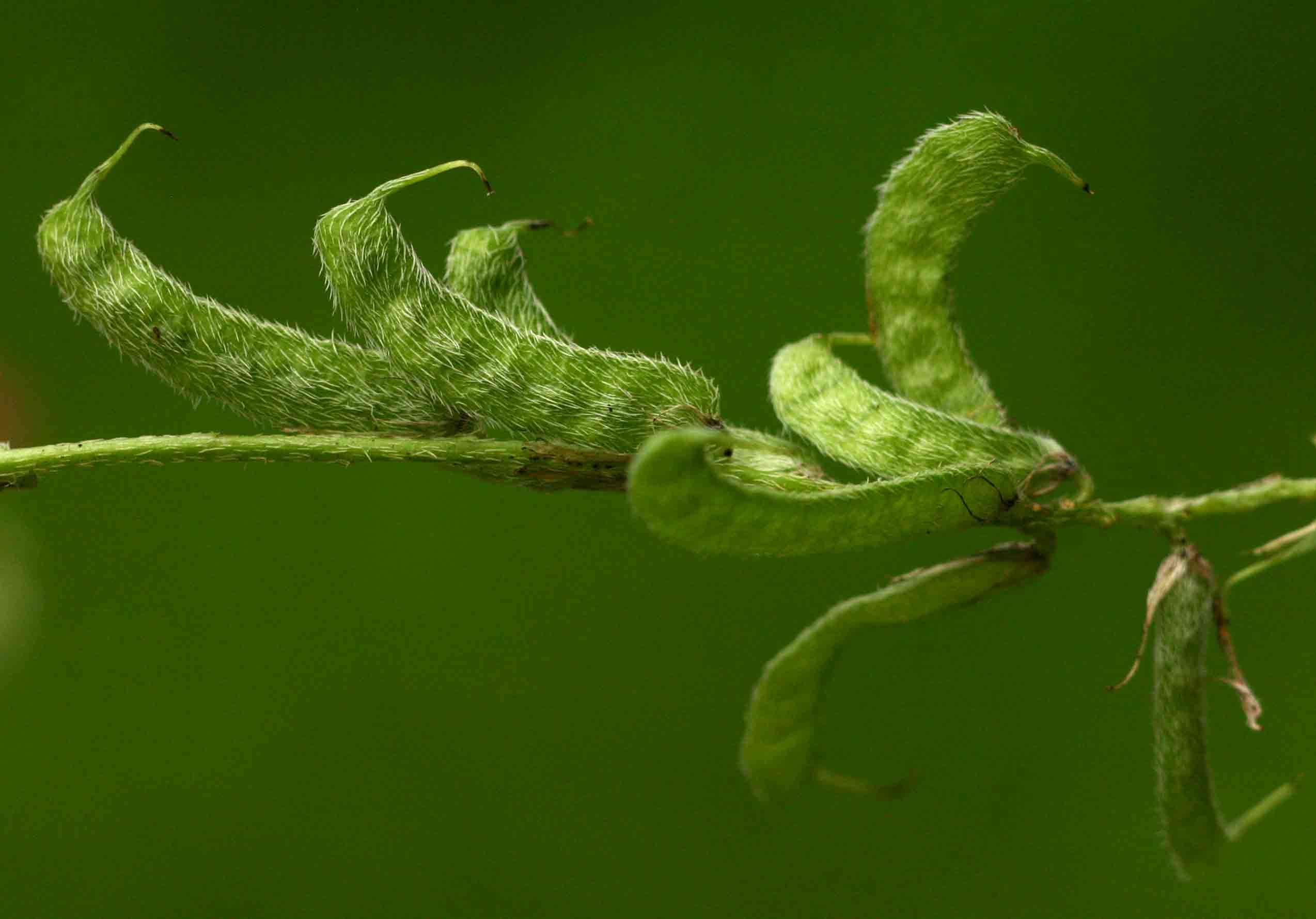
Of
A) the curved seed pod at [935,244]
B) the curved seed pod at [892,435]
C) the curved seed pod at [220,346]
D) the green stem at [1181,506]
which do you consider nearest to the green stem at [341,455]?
the curved seed pod at [220,346]

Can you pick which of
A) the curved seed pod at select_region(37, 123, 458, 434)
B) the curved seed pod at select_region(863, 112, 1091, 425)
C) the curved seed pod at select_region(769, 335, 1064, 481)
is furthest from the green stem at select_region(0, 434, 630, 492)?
the curved seed pod at select_region(863, 112, 1091, 425)

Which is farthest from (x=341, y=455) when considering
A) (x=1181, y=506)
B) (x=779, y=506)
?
(x=1181, y=506)

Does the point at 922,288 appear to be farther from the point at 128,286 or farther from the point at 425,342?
the point at 128,286

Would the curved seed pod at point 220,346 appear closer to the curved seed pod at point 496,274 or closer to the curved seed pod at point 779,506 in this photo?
the curved seed pod at point 496,274

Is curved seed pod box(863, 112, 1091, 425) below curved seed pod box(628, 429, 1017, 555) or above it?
above

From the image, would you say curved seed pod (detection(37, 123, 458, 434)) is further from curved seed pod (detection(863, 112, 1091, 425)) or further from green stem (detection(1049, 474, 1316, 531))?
green stem (detection(1049, 474, 1316, 531))

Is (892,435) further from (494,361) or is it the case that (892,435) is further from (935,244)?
(494,361)
